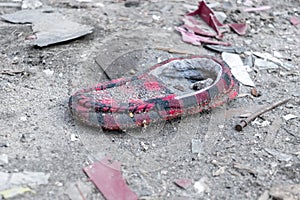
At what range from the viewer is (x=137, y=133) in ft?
9.41

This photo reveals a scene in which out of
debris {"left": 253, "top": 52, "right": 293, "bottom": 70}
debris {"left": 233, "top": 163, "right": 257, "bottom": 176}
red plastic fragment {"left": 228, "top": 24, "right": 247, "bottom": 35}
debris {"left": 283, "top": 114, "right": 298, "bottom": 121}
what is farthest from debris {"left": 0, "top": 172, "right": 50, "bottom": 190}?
red plastic fragment {"left": 228, "top": 24, "right": 247, "bottom": 35}

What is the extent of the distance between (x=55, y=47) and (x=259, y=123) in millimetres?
1529

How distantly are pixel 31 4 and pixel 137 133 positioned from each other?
1957 millimetres

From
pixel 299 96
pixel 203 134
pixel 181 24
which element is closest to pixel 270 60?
pixel 299 96

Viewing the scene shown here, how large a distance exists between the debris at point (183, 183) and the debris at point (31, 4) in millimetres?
2330

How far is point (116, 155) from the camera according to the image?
2703mm

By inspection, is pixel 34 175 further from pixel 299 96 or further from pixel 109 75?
pixel 299 96

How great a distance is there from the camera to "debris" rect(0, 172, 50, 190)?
2420 mm

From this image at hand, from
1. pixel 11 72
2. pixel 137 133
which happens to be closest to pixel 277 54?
pixel 137 133

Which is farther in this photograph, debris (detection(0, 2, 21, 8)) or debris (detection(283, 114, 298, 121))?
debris (detection(0, 2, 21, 8))

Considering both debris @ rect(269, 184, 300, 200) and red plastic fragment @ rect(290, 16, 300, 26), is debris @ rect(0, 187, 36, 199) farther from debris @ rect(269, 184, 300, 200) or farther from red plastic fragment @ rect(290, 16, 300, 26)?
red plastic fragment @ rect(290, 16, 300, 26)

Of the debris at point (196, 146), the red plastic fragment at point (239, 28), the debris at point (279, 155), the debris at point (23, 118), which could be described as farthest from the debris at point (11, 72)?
the red plastic fragment at point (239, 28)

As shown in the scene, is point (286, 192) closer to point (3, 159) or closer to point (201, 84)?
point (201, 84)

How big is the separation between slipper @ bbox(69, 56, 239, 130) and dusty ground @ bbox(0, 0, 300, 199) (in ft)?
0.25
